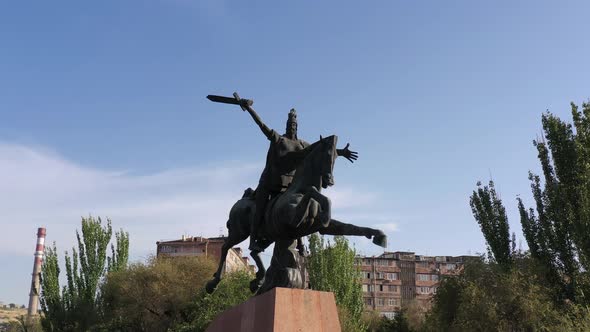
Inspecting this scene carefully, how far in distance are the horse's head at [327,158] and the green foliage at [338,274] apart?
84.1ft

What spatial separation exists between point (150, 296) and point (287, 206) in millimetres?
Answer: 28518

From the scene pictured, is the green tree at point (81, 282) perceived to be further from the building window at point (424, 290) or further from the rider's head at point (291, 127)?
the building window at point (424, 290)

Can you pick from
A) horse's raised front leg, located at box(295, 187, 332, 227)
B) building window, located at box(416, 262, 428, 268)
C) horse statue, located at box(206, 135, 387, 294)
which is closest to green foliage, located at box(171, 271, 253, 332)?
horse statue, located at box(206, 135, 387, 294)

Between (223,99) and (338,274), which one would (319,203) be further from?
(338,274)

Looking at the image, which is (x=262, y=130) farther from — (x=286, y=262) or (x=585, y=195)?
(x=585, y=195)

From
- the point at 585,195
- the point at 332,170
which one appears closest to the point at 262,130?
the point at 332,170

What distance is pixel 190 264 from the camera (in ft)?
121

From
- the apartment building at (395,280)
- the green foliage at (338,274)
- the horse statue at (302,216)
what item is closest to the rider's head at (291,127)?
the horse statue at (302,216)

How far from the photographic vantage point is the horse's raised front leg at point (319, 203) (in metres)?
7.75

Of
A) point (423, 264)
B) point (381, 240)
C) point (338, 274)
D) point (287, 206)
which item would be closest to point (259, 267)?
point (287, 206)

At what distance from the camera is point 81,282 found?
1427 inches

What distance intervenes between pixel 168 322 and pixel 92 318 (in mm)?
4703

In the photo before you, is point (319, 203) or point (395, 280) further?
point (395, 280)

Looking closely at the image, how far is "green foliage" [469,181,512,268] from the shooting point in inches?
1180
